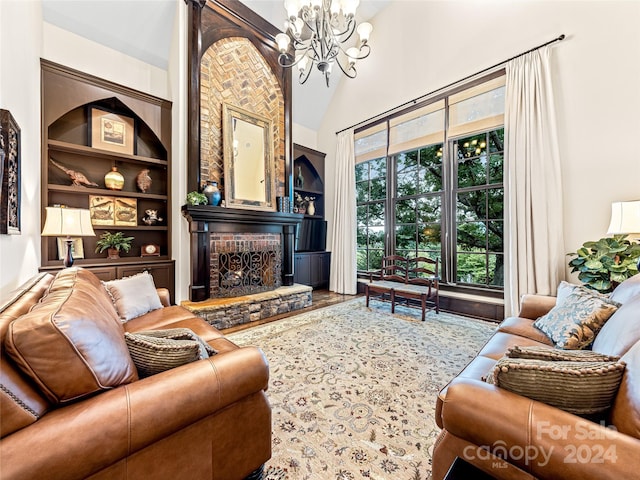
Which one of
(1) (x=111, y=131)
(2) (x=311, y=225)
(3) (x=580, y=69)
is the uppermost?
(3) (x=580, y=69)

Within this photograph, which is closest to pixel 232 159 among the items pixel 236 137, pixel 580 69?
pixel 236 137

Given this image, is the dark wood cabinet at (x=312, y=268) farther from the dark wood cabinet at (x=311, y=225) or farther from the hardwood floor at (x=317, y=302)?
the hardwood floor at (x=317, y=302)

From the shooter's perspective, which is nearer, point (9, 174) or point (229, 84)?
point (9, 174)

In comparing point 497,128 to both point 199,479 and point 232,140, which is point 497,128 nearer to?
point 232,140

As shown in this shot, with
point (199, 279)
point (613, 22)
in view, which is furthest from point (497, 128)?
point (199, 279)

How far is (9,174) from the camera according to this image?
5.73ft

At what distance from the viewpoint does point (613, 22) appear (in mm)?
2729

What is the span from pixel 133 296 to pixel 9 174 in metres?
1.13

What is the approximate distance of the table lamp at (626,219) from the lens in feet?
7.54

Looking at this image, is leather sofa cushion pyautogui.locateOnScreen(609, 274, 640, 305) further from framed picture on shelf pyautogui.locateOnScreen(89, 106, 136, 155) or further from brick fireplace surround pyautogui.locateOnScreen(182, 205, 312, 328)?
framed picture on shelf pyautogui.locateOnScreen(89, 106, 136, 155)

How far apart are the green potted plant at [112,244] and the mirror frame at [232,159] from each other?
145 centimetres

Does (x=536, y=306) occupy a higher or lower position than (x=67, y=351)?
lower

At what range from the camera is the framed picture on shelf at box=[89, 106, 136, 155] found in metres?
3.40

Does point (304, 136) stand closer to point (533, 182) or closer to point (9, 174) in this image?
point (533, 182)
